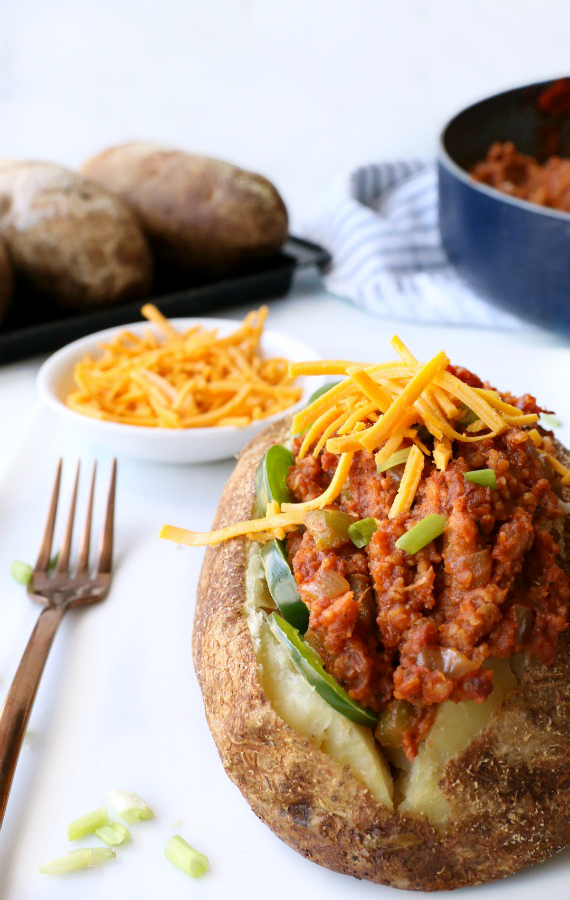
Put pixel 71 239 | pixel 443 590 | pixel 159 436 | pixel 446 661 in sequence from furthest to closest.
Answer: pixel 71 239 < pixel 159 436 < pixel 443 590 < pixel 446 661

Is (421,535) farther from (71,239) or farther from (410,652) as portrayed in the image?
(71,239)

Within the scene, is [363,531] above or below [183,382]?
above

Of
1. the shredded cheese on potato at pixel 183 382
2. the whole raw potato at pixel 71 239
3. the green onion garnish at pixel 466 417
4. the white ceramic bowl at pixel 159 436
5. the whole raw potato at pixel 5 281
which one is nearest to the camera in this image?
the green onion garnish at pixel 466 417

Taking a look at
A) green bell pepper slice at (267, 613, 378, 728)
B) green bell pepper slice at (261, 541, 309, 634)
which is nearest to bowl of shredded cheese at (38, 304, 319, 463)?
green bell pepper slice at (261, 541, 309, 634)

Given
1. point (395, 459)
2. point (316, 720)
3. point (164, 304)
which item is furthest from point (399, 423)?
point (164, 304)

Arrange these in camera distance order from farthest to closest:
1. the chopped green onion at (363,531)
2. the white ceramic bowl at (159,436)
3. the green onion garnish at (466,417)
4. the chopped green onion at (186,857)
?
the white ceramic bowl at (159,436) → the green onion garnish at (466,417) → the chopped green onion at (363,531) → the chopped green onion at (186,857)

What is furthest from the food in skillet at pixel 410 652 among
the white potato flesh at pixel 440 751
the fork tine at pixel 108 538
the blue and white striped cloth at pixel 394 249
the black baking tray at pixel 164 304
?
the blue and white striped cloth at pixel 394 249

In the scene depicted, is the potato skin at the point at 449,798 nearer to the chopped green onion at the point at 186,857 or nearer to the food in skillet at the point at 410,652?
the food in skillet at the point at 410,652
